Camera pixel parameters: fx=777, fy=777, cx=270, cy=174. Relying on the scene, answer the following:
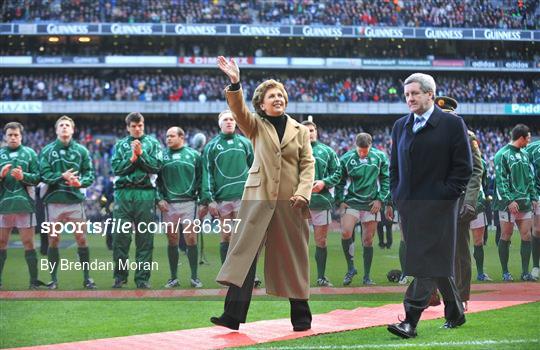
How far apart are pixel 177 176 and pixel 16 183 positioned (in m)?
2.09

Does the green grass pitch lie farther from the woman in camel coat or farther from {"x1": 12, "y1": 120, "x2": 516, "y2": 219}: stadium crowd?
{"x1": 12, "y1": 120, "x2": 516, "y2": 219}: stadium crowd

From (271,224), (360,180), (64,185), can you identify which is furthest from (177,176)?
(271,224)

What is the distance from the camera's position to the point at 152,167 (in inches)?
385

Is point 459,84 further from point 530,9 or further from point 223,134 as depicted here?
point 223,134

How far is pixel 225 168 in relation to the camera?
32.8 feet

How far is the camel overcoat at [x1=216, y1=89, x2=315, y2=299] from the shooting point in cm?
626

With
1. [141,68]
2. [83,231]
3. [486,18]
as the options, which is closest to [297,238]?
[83,231]

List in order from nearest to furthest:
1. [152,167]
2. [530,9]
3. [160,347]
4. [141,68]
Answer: [160,347]
[152,167]
[530,9]
[141,68]

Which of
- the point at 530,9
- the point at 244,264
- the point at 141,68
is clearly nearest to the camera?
the point at 244,264

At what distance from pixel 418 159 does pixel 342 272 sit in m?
6.00

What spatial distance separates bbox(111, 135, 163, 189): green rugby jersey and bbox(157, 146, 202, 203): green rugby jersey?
0.37m

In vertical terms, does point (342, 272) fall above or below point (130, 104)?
below

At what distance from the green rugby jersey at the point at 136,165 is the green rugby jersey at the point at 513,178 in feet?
15.3

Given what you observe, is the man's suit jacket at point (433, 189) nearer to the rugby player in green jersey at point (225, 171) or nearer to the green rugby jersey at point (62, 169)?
the rugby player in green jersey at point (225, 171)
